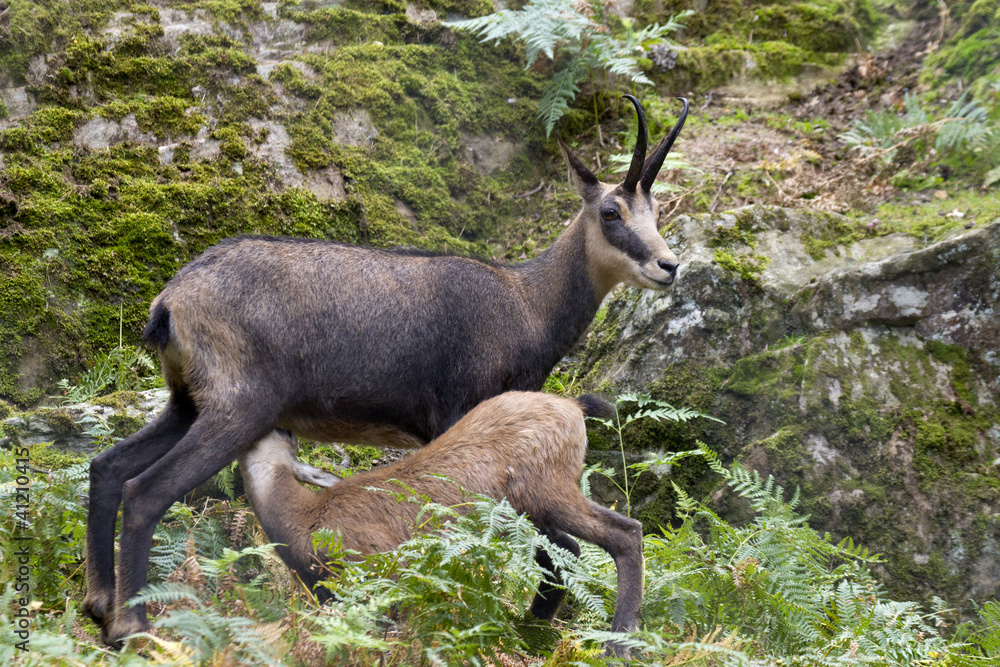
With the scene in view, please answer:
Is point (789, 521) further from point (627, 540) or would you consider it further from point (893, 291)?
point (893, 291)

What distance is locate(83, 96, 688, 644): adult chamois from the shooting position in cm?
494

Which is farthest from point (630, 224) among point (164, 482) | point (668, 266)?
point (164, 482)

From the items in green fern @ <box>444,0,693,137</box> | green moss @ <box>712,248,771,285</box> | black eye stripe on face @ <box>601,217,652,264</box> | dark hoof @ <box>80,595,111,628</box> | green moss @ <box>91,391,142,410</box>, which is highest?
green fern @ <box>444,0,693,137</box>

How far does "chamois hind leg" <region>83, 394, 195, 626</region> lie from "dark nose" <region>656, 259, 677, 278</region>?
12.2 ft

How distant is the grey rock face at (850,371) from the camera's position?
564cm

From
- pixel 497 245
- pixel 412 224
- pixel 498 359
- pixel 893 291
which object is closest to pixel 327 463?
pixel 498 359

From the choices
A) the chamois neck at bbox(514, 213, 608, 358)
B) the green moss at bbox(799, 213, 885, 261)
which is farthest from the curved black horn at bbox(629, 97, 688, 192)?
the green moss at bbox(799, 213, 885, 261)

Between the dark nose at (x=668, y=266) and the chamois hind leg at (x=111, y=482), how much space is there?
372 centimetres

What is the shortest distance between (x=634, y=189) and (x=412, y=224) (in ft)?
10.4

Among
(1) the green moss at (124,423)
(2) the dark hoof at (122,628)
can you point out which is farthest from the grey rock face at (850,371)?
(1) the green moss at (124,423)

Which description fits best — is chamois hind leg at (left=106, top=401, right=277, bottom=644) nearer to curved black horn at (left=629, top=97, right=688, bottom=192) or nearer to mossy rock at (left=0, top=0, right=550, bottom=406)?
mossy rock at (left=0, top=0, right=550, bottom=406)

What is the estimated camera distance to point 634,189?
657 cm

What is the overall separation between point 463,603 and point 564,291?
3.47m

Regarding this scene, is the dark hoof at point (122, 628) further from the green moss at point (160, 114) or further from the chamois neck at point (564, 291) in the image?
the green moss at point (160, 114)
